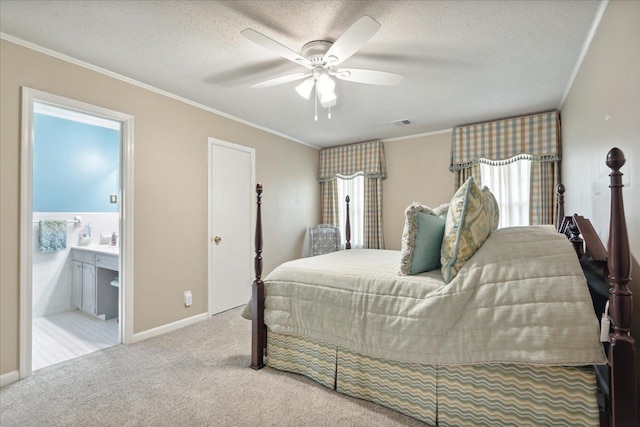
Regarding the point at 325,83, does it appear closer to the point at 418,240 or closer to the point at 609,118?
the point at 418,240

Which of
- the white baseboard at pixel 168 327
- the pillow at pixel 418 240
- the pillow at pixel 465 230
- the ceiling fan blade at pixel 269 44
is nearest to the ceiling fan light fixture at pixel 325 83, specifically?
the ceiling fan blade at pixel 269 44

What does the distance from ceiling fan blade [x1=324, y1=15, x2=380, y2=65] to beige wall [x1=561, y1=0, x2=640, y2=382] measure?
123 centimetres

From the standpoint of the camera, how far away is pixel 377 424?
65.2 inches

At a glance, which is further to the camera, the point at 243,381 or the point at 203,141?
the point at 203,141

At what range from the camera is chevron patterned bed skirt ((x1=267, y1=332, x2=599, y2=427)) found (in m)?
1.32

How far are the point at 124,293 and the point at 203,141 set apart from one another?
180 cm

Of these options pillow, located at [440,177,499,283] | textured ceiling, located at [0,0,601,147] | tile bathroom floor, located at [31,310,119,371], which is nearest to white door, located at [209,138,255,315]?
textured ceiling, located at [0,0,601,147]

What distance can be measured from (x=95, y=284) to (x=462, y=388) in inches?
154

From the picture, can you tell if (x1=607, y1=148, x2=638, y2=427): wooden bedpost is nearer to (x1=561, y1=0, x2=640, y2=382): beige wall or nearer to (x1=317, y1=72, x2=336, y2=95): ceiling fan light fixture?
(x1=561, y1=0, x2=640, y2=382): beige wall

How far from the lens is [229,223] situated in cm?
378

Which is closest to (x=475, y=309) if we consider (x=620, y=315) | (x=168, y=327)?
(x=620, y=315)

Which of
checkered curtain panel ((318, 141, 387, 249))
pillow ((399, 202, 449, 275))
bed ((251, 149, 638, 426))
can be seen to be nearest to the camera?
bed ((251, 149, 638, 426))

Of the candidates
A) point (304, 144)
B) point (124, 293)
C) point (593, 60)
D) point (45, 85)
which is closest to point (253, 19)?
point (45, 85)

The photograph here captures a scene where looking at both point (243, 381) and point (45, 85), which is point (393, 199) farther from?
point (45, 85)
